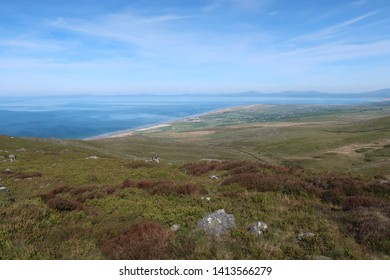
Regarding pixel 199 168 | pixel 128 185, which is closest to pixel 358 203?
pixel 128 185

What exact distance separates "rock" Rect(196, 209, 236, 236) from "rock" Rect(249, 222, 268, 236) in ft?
2.65

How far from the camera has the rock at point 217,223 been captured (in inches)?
446

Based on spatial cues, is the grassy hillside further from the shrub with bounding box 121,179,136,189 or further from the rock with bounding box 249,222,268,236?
the rock with bounding box 249,222,268,236

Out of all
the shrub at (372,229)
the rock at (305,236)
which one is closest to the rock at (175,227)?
the rock at (305,236)

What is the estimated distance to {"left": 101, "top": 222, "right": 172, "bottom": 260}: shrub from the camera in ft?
30.6

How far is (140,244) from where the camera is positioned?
9.84 metres

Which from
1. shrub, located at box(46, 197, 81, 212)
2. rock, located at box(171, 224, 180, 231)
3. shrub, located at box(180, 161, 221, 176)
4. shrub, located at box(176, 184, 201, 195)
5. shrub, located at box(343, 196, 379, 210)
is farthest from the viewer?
shrub, located at box(180, 161, 221, 176)

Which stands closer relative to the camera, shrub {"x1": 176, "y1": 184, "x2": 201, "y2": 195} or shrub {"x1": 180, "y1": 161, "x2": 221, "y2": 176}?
shrub {"x1": 176, "y1": 184, "x2": 201, "y2": 195}

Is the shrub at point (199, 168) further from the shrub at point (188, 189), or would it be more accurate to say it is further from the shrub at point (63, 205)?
the shrub at point (63, 205)

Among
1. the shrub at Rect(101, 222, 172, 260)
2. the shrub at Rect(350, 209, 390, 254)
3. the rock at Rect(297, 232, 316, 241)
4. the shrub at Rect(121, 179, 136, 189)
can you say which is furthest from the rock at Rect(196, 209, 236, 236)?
the shrub at Rect(121, 179, 136, 189)

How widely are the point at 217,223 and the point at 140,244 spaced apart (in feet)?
11.2

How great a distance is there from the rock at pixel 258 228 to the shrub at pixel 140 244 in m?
3.23

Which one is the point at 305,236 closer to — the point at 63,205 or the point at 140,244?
the point at 140,244

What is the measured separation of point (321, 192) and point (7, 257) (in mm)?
14995
